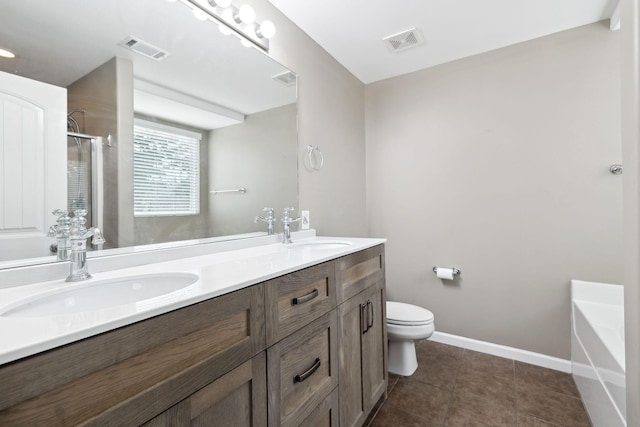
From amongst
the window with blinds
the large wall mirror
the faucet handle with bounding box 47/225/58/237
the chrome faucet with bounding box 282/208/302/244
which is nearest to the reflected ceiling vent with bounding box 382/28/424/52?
the large wall mirror

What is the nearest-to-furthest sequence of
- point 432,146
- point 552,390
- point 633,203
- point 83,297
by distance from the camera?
1. point 633,203
2. point 83,297
3. point 552,390
4. point 432,146

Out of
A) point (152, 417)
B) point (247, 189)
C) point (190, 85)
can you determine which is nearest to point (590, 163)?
point (247, 189)

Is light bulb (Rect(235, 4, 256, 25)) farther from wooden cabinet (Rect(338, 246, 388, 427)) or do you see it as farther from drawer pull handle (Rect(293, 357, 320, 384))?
drawer pull handle (Rect(293, 357, 320, 384))

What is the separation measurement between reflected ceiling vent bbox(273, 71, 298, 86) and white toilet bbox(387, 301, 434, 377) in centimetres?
165

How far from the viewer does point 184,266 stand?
1.08m

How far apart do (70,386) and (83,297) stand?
0.43m

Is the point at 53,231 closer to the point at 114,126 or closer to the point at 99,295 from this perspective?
the point at 99,295

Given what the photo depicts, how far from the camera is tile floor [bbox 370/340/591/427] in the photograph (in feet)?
5.22

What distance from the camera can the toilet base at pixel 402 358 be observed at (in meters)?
2.02

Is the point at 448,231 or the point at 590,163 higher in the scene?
the point at 590,163

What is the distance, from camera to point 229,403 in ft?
2.52

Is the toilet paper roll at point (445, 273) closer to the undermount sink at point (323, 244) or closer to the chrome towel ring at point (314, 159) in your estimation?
the undermount sink at point (323, 244)

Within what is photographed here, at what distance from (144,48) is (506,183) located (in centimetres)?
236

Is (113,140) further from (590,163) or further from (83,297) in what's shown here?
(590,163)
